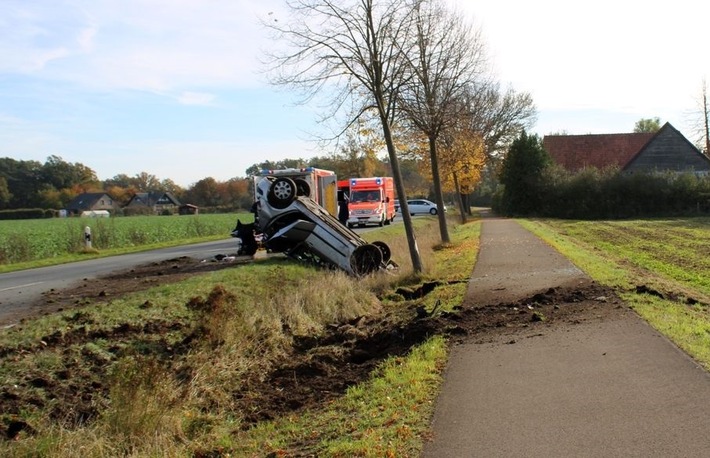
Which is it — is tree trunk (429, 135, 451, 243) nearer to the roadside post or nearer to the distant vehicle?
the roadside post

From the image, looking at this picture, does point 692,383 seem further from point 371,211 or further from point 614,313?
point 371,211

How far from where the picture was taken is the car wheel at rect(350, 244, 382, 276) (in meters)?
16.5

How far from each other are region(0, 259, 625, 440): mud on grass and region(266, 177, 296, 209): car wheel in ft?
24.1

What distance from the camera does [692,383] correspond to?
597 centimetres

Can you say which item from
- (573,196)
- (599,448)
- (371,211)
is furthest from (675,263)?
(573,196)

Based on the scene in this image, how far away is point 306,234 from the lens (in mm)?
17312

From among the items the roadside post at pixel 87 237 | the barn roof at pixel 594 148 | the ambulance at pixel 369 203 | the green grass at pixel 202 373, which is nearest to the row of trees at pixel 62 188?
the barn roof at pixel 594 148

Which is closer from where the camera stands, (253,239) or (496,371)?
(496,371)

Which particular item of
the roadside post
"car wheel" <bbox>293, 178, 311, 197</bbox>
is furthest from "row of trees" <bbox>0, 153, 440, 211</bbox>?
"car wheel" <bbox>293, 178, 311, 197</bbox>

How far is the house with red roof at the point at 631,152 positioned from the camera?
2299 inches

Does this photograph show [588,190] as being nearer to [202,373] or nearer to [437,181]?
[437,181]

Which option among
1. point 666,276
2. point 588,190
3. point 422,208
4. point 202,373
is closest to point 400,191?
point 666,276

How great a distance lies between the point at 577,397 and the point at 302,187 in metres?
15.3

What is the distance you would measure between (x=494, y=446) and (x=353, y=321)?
6.44 meters
